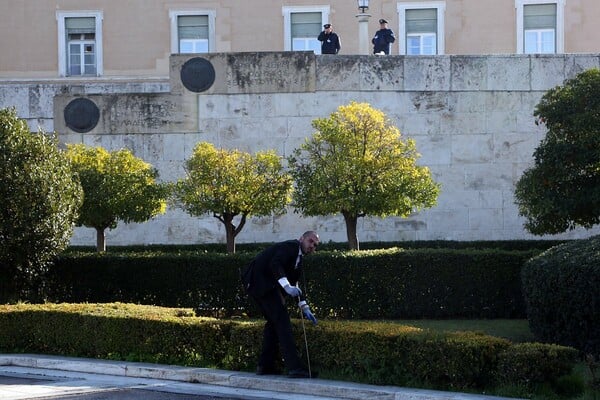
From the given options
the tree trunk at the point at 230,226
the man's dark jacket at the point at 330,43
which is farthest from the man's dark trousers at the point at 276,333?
the man's dark jacket at the point at 330,43

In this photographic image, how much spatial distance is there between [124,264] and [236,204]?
219 cm

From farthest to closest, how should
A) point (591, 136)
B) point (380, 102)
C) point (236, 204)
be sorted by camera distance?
point (380, 102) < point (236, 204) < point (591, 136)

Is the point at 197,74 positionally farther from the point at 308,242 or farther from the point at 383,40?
the point at 308,242

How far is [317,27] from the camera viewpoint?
101 ft

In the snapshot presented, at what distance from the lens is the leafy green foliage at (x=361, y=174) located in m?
18.0

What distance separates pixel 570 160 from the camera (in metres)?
16.4

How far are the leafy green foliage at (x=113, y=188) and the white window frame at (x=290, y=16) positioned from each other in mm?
11945

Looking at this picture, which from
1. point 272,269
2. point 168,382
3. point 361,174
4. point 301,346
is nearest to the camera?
point 272,269

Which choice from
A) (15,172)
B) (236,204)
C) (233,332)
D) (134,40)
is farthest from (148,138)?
(233,332)

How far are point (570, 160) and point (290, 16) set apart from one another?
52.2 ft

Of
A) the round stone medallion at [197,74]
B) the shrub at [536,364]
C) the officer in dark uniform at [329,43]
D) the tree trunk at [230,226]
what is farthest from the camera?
the officer in dark uniform at [329,43]

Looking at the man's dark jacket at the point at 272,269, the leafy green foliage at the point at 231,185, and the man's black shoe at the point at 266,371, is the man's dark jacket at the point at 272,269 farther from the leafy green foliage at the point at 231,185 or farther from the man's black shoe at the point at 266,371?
the leafy green foliage at the point at 231,185

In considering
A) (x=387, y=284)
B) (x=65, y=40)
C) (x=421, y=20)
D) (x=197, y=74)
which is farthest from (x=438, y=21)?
(x=387, y=284)

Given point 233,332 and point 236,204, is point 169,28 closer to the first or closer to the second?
point 236,204
